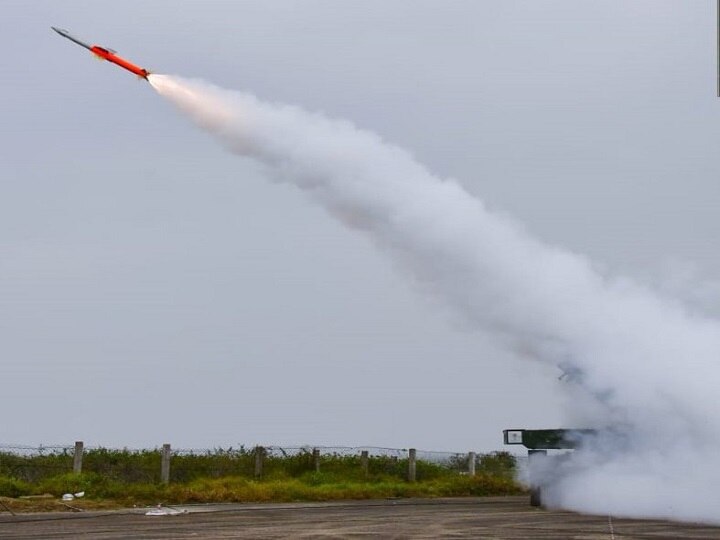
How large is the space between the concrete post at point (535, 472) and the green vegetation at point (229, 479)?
6536 mm

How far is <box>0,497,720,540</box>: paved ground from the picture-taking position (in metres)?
15.3

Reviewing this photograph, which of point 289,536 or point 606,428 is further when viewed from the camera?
point 606,428

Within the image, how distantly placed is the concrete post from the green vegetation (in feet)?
21.4

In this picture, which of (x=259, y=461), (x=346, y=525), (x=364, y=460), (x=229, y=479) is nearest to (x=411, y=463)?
(x=364, y=460)

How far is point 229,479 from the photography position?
2878 cm

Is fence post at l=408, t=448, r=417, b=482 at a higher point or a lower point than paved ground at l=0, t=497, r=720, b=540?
higher

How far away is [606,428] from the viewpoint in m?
22.6

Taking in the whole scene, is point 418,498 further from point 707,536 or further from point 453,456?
point 707,536

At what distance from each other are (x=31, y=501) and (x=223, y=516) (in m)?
6.13

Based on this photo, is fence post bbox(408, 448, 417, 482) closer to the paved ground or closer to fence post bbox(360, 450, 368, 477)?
fence post bbox(360, 450, 368, 477)

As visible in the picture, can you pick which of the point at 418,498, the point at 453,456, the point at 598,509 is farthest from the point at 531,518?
A: the point at 453,456

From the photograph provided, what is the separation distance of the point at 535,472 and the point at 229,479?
9.54 m

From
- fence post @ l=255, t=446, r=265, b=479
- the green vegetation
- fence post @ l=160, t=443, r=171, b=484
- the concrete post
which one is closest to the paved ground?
the concrete post

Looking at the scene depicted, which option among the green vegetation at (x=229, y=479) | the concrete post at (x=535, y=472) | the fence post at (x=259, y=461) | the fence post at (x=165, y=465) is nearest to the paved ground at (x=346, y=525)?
the concrete post at (x=535, y=472)
